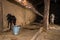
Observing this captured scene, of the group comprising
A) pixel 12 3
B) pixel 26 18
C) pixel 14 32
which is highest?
pixel 12 3

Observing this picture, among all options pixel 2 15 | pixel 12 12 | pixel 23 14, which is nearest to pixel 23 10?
pixel 23 14

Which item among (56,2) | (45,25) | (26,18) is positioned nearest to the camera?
(45,25)

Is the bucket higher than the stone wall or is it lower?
lower

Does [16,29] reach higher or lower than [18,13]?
lower

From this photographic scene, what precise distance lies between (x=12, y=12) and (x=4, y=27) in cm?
65

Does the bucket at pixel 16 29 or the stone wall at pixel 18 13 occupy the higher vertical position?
the stone wall at pixel 18 13

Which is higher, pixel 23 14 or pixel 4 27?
pixel 23 14

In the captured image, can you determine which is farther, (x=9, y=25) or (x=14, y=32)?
(x=9, y=25)

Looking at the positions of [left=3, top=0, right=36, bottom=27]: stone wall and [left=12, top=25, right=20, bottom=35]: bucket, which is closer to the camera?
[left=12, top=25, right=20, bottom=35]: bucket

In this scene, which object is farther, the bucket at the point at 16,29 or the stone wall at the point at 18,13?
the stone wall at the point at 18,13

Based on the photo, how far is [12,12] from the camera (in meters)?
5.02

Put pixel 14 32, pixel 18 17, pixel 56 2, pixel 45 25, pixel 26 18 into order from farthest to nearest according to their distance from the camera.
Result: pixel 56 2 → pixel 26 18 → pixel 18 17 → pixel 45 25 → pixel 14 32

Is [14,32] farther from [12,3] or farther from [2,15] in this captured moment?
[12,3]

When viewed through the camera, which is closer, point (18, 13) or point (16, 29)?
point (16, 29)
